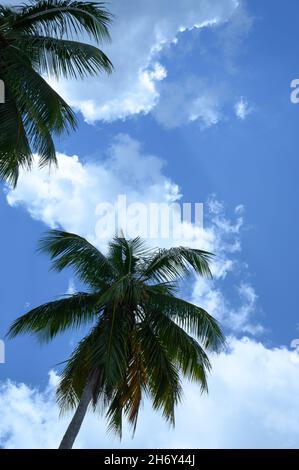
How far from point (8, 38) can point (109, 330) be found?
8.01m

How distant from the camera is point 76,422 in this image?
53.8 feet

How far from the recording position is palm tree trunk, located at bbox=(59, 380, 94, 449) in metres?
16.1

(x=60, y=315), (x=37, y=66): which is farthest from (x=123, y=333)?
(x=37, y=66)

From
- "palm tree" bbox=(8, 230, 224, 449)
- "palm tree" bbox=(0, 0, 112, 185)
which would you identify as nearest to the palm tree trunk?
"palm tree" bbox=(8, 230, 224, 449)

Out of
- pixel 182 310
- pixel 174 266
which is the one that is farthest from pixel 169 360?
Result: pixel 174 266

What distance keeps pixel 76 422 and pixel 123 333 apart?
2667 mm

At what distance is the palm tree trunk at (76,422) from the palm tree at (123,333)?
4cm

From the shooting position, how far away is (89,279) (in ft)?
62.8

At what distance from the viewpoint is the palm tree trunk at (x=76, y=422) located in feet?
52.7

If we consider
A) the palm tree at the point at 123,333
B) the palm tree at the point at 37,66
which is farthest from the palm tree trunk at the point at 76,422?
the palm tree at the point at 37,66

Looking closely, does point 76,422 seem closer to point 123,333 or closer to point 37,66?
point 123,333

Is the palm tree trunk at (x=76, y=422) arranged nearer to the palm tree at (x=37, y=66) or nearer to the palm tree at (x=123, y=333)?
the palm tree at (x=123, y=333)
